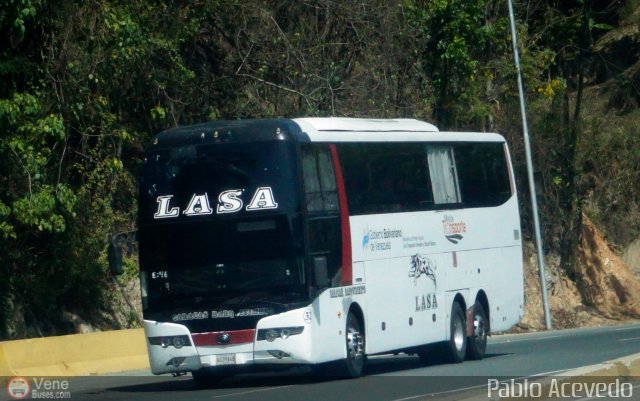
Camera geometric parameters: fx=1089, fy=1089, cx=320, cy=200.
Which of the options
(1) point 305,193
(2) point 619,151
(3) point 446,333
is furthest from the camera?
(2) point 619,151

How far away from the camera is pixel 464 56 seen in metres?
32.1

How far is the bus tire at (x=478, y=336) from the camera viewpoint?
20562 mm

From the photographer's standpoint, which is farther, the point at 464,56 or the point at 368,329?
the point at 464,56

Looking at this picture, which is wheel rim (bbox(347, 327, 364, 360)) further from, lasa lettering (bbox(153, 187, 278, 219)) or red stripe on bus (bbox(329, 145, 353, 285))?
lasa lettering (bbox(153, 187, 278, 219))

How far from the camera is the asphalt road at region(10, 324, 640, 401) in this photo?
1458cm

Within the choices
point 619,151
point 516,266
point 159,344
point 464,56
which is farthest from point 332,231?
point 619,151

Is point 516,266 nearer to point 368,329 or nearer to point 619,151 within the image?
point 368,329

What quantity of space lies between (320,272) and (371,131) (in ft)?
11.3

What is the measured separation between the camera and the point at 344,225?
16.7 meters

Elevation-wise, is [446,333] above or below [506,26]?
below

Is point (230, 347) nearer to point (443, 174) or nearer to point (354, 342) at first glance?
point (354, 342)

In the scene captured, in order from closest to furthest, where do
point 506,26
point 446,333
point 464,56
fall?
1. point 446,333
2. point 464,56
3. point 506,26

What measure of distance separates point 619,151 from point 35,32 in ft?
85.7

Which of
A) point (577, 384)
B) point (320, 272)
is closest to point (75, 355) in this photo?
point (320, 272)
